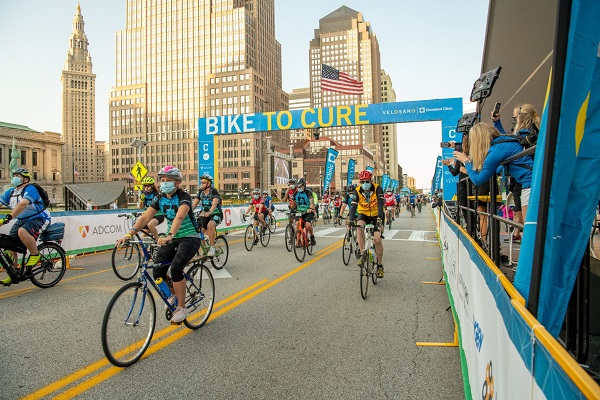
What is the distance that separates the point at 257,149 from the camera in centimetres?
12106

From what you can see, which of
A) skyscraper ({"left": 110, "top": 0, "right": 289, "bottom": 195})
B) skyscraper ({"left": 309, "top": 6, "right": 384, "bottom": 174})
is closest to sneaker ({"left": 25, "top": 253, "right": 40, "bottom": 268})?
skyscraper ({"left": 110, "top": 0, "right": 289, "bottom": 195})

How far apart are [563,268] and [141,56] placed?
159 m

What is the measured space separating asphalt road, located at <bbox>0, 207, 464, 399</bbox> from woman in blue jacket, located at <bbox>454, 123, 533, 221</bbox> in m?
1.92

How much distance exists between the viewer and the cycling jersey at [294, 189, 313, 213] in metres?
11.3

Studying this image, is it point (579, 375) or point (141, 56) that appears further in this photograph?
point (141, 56)

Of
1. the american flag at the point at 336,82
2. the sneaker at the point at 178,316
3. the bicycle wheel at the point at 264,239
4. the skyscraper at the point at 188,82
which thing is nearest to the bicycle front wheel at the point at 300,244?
the bicycle wheel at the point at 264,239

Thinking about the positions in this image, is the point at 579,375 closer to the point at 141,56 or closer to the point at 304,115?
the point at 304,115

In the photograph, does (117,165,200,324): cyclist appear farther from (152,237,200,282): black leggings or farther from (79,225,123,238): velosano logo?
(79,225,123,238): velosano logo

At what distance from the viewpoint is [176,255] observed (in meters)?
4.75

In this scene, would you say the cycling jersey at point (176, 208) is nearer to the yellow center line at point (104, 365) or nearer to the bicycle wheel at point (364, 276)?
the yellow center line at point (104, 365)

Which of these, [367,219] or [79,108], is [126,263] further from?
[79,108]

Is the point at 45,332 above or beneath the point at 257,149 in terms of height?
beneath

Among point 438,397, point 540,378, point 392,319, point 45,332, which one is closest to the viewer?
point 540,378

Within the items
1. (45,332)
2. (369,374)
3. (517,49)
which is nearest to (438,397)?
(369,374)
